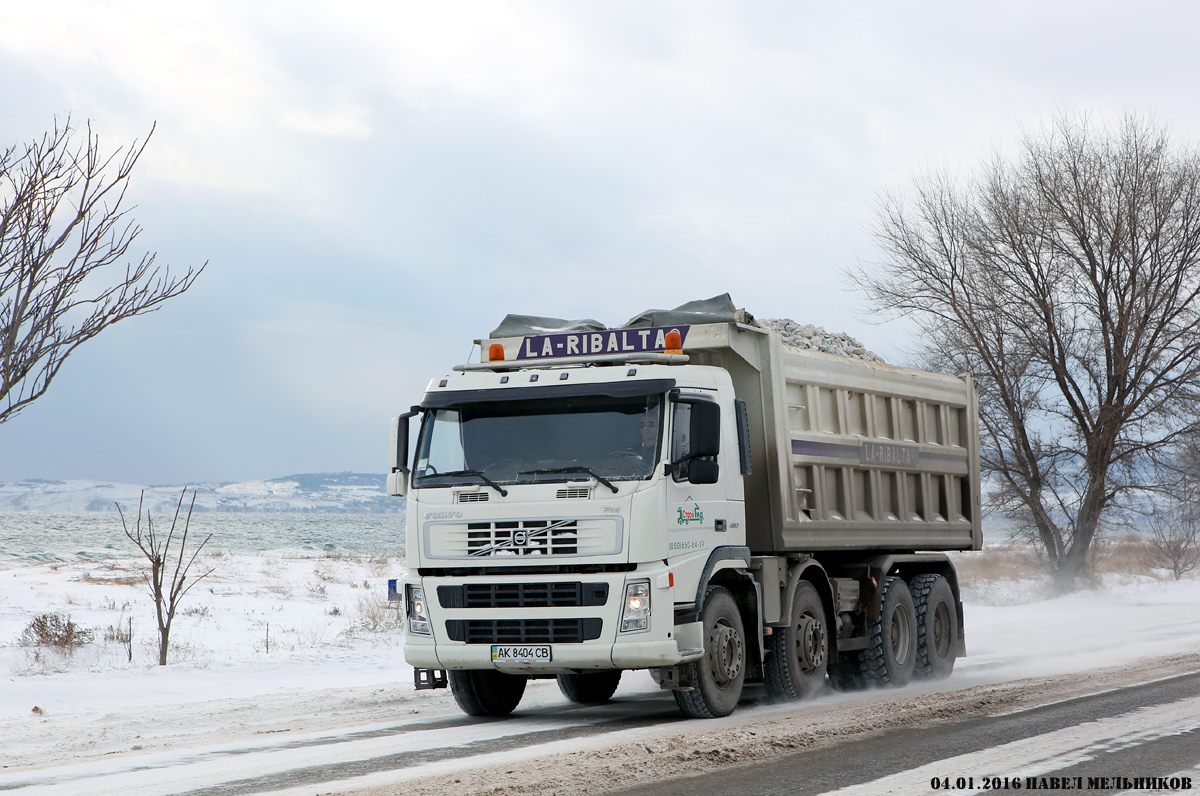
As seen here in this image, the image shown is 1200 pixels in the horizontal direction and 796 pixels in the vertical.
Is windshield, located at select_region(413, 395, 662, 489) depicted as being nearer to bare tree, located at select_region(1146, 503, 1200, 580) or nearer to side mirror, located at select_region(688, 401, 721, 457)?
side mirror, located at select_region(688, 401, 721, 457)

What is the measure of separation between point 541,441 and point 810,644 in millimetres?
3731

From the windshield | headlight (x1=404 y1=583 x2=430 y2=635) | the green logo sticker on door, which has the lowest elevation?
headlight (x1=404 y1=583 x2=430 y2=635)

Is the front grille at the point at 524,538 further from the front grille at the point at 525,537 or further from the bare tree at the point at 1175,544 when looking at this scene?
the bare tree at the point at 1175,544

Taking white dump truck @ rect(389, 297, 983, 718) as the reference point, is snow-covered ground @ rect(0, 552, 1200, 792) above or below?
below

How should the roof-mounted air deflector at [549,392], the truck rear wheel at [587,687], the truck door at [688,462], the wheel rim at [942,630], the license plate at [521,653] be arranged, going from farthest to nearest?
1. the wheel rim at [942,630]
2. the truck rear wheel at [587,687]
3. the roof-mounted air deflector at [549,392]
4. the truck door at [688,462]
5. the license plate at [521,653]

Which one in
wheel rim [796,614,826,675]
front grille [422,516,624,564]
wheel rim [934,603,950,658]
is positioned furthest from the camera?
wheel rim [934,603,950,658]

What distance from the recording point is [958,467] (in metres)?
13.8

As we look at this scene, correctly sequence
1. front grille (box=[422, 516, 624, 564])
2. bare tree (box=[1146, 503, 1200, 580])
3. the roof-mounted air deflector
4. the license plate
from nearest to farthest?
1. front grille (box=[422, 516, 624, 564])
2. the license plate
3. the roof-mounted air deflector
4. bare tree (box=[1146, 503, 1200, 580])

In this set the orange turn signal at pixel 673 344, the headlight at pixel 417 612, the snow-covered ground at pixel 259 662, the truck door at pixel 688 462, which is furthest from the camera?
the orange turn signal at pixel 673 344

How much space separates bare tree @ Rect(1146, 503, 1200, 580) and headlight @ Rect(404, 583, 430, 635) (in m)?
28.0

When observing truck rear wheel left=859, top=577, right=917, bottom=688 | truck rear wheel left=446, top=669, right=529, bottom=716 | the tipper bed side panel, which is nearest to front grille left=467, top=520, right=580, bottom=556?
truck rear wheel left=446, top=669, right=529, bottom=716

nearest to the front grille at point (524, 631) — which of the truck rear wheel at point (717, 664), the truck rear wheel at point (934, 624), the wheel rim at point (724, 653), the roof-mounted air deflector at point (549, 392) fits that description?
the truck rear wheel at point (717, 664)

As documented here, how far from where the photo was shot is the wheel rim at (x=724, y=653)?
30.2 ft

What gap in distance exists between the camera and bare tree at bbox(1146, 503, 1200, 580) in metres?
32.4
